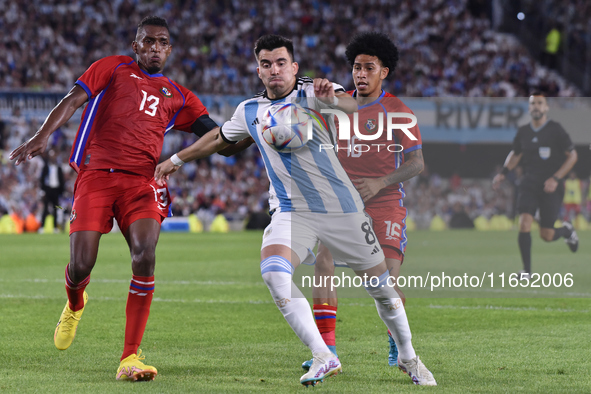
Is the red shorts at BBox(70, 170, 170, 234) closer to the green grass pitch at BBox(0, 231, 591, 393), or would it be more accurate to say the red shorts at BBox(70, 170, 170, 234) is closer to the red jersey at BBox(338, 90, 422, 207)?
the green grass pitch at BBox(0, 231, 591, 393)

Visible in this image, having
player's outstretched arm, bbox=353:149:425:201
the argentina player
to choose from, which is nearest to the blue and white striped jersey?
the argentina player

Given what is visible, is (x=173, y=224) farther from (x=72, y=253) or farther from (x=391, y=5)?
(x=72, y=253)

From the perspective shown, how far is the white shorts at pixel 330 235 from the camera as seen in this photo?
4723 millimetres

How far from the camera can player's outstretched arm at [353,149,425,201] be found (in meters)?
5.12

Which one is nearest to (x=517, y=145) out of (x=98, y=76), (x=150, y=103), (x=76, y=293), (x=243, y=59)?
(x=150, y=103)

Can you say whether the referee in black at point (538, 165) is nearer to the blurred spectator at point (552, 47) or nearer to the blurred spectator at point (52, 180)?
the blurred spectator at point (52, 180)

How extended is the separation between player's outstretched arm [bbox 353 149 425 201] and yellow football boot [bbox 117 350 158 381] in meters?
1.71

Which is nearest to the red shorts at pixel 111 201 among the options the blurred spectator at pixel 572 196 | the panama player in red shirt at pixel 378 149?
the panama player in red shirt at pixel 378 149

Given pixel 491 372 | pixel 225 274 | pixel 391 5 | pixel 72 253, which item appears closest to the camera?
pixel 491 372

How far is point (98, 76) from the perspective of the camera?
18.2ft

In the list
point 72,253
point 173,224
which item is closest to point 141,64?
point 72,253

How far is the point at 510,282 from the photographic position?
35.3 feet

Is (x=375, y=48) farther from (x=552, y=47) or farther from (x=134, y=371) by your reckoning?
(x=552, y=47)

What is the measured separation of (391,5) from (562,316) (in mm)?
27109
